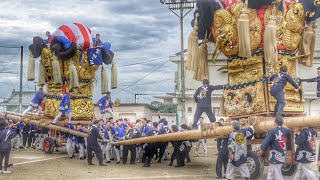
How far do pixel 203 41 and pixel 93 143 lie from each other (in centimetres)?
457

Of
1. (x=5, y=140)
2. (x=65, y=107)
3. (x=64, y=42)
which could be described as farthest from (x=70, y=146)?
(x=5, y=140)

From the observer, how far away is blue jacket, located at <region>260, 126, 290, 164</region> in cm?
928

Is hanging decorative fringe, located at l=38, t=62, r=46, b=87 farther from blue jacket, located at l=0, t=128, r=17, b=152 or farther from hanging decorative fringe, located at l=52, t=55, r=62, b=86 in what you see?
blue jacket, located at l=0, t=128, r=17, b=152

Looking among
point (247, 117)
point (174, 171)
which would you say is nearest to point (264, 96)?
point (247, 117)

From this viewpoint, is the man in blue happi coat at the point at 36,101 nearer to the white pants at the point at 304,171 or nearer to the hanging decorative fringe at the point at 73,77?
the hanging decorative fringe at the point at 73,77

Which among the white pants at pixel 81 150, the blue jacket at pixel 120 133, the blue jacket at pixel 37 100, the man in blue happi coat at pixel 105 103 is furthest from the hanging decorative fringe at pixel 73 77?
the blue jacket at pixel 120 133

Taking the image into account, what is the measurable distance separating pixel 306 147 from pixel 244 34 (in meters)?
2.90

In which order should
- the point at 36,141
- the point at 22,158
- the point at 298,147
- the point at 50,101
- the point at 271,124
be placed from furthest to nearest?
the point at 36,141 < the point at 50,101 < the point at 22,158 < the point at 271,124 < the point at 298,147

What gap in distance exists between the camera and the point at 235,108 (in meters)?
12.0

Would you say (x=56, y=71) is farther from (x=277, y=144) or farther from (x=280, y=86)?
(x=277, y=144)

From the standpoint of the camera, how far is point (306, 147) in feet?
30.9

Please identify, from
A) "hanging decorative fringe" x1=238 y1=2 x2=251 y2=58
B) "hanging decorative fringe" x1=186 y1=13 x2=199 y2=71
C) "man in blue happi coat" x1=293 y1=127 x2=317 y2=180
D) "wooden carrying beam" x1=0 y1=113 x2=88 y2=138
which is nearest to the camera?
"man in blue happi coat" x1=293 y1=127 x2=317 y2=180

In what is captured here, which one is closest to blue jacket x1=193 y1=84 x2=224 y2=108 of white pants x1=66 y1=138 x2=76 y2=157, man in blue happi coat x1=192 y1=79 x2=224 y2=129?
man in blue happi coat x1=192 y1=79 x2=224 y2=129

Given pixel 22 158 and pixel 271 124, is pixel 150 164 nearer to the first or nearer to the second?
pixel 22 158
